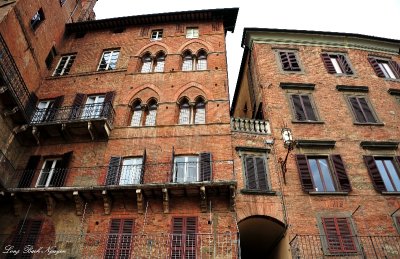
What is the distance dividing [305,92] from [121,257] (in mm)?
11756

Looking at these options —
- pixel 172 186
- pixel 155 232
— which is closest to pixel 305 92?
pixel 172 186

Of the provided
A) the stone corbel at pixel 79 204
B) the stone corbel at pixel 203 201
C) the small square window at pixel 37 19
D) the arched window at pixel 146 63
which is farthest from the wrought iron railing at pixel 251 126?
the small square window at pixel 37 19

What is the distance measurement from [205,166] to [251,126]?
3.25m

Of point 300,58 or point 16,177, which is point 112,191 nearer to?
point 16,177

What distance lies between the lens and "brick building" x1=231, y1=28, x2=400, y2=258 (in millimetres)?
12648

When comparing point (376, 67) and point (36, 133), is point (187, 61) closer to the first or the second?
point (36, 133)

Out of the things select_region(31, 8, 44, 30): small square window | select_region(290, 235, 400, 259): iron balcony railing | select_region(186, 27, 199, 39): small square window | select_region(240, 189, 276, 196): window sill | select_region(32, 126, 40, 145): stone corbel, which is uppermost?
select_region(186, 27, 199, 39): small square window

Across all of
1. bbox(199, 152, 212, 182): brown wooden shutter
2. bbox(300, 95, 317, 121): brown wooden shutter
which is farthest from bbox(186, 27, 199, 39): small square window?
bbox(199, 152, 212, 182): brown wooden shutter

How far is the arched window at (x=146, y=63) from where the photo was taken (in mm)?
19042

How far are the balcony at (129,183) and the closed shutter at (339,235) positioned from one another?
3.73 meters

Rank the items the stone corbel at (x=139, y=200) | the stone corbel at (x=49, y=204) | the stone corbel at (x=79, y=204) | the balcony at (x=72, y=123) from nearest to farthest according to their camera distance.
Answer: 1. the stone corbel at (x=139, y=200)
2. the stone corbel at (x=79, y=204)
3. the stone corbel at (x=49, y=204)
4. the balcony at (x=72, y=123)

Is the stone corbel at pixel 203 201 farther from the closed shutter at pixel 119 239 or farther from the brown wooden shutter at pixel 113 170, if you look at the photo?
the brown wooden shutter at pixel 113 170

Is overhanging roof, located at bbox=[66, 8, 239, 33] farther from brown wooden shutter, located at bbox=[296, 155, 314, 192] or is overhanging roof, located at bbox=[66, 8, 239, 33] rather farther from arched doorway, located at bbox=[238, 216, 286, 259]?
arched doorway, located at bbox=[238, 216, 286, 259]

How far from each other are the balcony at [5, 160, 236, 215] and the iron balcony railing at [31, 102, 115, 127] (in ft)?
8.70
